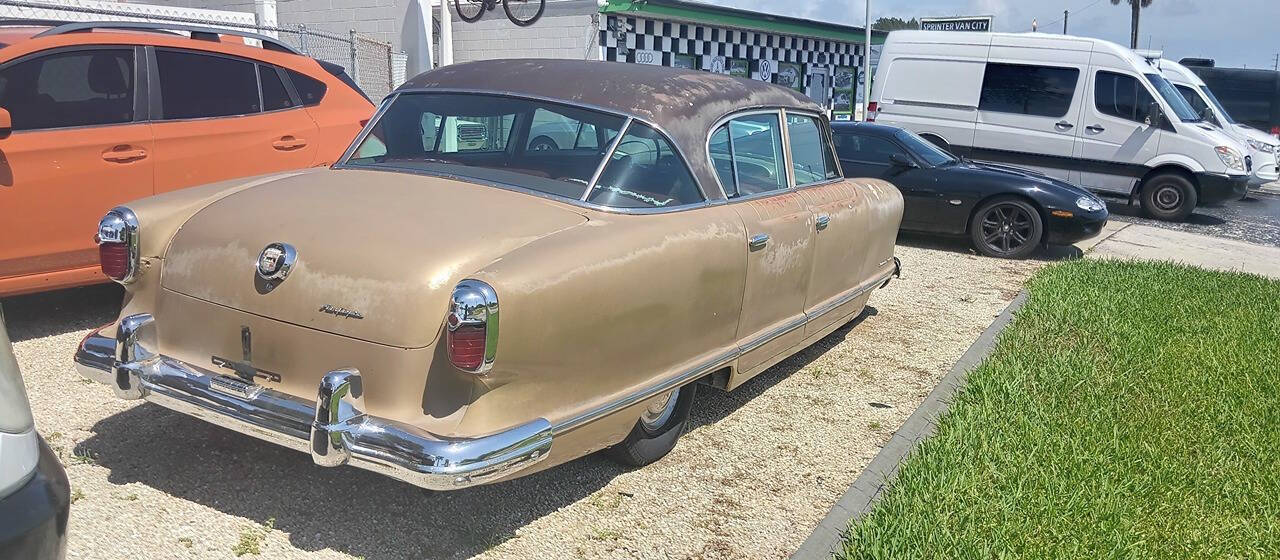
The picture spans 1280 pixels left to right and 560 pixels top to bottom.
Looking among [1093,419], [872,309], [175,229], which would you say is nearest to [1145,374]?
[1093,419]

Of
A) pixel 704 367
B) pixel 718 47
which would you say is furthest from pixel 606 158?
pixel 718 47

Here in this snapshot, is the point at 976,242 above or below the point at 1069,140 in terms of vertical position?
below

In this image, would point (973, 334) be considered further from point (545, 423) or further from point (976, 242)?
point (545, 423)

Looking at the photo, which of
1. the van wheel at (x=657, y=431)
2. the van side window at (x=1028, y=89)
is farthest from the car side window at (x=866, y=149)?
the van wheel at (x=657, y=431)

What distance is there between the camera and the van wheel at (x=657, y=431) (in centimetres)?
382

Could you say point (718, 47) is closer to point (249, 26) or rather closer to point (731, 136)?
point (249, 26)

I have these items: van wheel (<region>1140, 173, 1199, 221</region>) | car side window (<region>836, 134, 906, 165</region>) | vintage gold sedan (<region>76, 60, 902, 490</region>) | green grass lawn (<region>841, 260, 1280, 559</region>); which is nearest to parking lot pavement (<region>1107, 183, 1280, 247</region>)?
van wheel (<region>1140, 173, 1199, 221</region>)

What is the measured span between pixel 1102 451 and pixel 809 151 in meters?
2.10

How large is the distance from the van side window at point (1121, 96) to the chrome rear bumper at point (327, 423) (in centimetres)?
1168

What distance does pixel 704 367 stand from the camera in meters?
3.86

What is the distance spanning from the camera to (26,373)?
454cm

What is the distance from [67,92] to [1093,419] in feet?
17.9

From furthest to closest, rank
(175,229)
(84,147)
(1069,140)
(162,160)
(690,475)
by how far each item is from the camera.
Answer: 1. (1069,140)
2. (162,160)
3. (84,147)
4. (690,475)
5. (175,229)

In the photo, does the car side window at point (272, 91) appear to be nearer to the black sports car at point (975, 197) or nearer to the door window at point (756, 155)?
the door window at point (756, 155)
